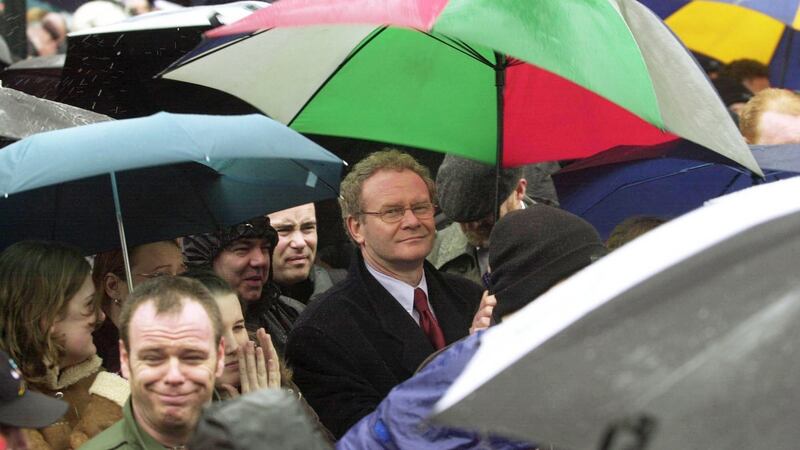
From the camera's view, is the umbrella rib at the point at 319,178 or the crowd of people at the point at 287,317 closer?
the crowd of people at the point at 287,317

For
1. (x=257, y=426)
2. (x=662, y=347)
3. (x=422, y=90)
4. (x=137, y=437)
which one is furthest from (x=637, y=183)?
(x=662, y=347)

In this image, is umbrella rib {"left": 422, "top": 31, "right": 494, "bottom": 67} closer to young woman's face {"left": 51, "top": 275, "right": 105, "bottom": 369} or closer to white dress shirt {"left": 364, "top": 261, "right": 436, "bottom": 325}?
white dress shirt {"left": 364, "top": 261, "right": 436, "bottom": 325}

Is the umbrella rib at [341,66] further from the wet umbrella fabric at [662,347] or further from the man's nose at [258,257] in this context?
the wet umbrella fabric at [662,347]

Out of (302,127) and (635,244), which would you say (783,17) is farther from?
(635,244)

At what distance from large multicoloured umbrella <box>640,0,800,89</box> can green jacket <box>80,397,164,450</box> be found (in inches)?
196

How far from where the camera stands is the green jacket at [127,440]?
13.6 ft

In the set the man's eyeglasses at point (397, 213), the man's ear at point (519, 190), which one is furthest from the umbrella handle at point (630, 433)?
the man's ear at point (519, 190)

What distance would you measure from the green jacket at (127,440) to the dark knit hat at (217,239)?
163 cm

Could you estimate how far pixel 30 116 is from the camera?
5.24 metres

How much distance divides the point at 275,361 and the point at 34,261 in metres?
0.89

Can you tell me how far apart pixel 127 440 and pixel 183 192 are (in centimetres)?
167

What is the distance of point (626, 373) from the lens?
190cm

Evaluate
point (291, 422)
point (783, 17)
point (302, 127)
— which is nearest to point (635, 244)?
point (291, 422)

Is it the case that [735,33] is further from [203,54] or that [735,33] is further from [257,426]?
[257,426]
